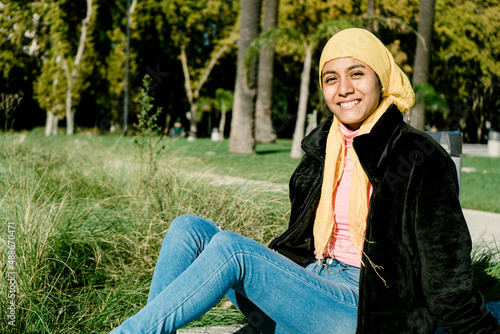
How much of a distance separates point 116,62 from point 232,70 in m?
9.59

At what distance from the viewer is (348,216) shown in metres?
2.10

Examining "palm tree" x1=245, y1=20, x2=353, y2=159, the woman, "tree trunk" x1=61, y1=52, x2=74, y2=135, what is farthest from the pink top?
"tree trunk" x1=61, y1=52, x2=74, y2=135

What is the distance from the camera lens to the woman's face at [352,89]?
6.83 feet

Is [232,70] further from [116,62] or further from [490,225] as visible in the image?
[490,225]

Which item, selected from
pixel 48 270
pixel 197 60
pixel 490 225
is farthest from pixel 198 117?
pixel 48 270

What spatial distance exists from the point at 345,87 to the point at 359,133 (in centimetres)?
20

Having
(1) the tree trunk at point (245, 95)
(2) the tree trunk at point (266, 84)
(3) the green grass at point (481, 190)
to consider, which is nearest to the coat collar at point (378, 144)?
(3) the green grass at point (481, 190)

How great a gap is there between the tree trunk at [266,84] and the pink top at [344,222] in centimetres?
1532

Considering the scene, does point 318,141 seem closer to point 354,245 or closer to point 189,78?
point 354,245

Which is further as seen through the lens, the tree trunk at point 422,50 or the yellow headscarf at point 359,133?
the tree trunk at point 422,50

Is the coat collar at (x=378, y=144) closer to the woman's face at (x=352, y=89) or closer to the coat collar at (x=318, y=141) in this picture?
the woman's face at (x=352, y=89)

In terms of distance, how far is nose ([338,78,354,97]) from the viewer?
210cm

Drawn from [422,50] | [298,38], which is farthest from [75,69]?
[422,50]

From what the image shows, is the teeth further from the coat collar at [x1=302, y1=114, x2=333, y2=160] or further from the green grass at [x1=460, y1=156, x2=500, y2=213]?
the green grass at [x1=460, y1=156, x2=500, y2=213]
